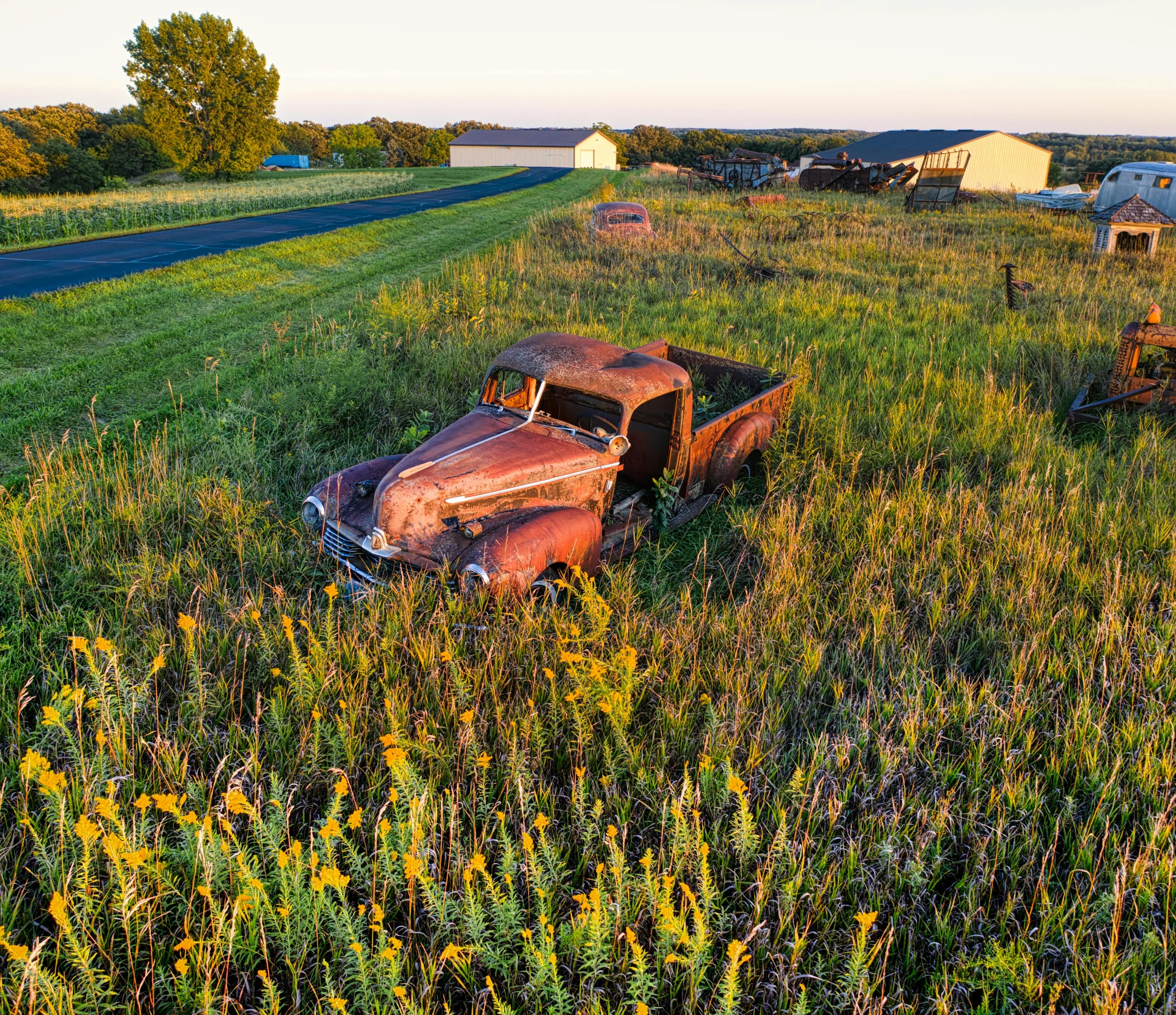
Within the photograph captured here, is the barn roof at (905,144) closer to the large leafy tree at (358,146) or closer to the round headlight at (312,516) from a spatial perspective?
the round headlight at (312,516)

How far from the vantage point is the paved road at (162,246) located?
46.0ft

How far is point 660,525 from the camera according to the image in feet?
18.9

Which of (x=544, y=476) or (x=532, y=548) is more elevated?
(x=544, y=476)

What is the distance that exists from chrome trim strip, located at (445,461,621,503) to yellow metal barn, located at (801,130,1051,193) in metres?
43.7

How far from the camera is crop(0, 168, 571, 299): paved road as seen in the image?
46.0ft

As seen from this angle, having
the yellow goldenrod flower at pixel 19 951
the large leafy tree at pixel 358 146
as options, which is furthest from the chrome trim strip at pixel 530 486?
the large leafy tree at pixel 358 146

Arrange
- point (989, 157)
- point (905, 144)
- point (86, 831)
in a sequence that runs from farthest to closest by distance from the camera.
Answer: point (905, 144) < point (989, 157) < point (86, 831)

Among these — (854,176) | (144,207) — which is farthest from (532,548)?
(854,176)

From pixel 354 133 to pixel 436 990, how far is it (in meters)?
101

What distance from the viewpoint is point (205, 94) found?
60188mm

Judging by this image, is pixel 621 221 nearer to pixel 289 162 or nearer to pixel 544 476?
pixel 544 476

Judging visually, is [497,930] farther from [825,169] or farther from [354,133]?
[354,133]

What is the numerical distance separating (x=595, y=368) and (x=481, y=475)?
138 cm

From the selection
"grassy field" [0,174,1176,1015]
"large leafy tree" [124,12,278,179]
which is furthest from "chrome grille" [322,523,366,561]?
"large leafy tree" [124,12,278,179]
